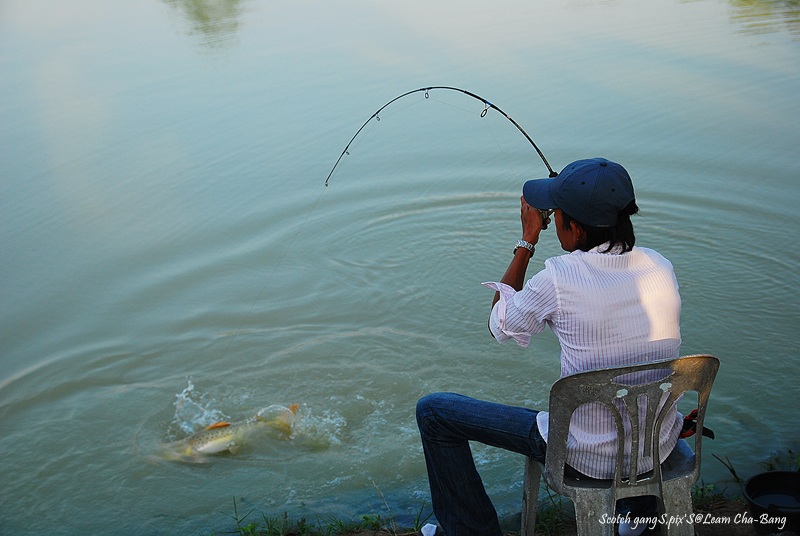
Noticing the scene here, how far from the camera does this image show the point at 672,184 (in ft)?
18.6

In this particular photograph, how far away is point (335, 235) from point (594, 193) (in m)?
3.51

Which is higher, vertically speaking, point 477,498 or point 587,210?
point 587,210

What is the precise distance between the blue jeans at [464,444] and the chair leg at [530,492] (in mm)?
87

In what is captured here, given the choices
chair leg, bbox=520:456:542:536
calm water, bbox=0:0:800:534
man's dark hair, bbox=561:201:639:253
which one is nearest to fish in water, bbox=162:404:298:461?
calm water, bbox=0:0:800:534

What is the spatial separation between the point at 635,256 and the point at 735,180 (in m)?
4.00

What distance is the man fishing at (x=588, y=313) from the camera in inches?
80.2

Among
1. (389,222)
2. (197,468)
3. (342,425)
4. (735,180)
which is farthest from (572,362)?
(735,180)

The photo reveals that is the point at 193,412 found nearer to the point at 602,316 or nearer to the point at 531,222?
the point at 531,222

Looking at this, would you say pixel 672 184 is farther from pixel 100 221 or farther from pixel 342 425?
pixel 100 221

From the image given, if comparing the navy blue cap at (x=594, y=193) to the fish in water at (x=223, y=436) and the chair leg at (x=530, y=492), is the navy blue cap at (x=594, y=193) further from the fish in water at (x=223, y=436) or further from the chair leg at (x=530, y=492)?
the fish in water at (x=223, y=436)

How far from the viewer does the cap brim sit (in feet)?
7.42

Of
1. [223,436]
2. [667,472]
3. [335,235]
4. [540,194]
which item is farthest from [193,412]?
[667,472]

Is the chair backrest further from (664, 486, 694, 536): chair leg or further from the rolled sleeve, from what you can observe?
the rolled sleeve

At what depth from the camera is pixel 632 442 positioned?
203cm
